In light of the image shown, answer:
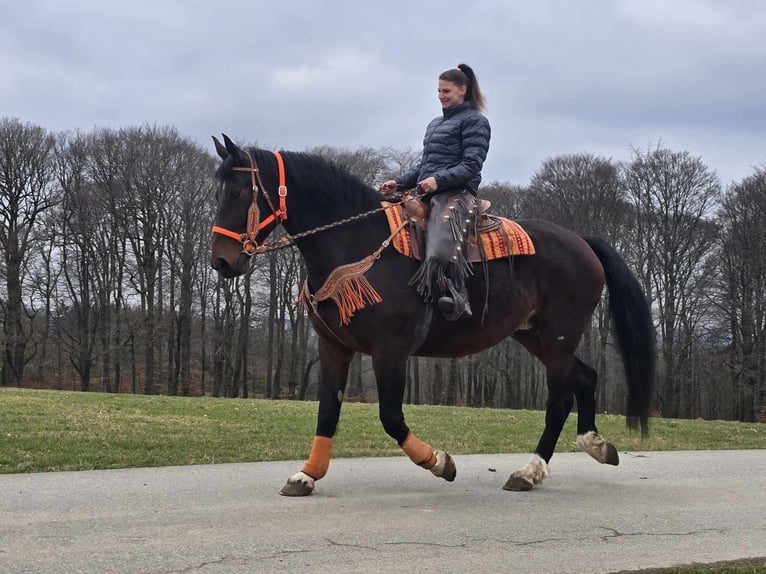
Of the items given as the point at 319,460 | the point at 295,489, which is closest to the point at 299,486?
the point at 295,489

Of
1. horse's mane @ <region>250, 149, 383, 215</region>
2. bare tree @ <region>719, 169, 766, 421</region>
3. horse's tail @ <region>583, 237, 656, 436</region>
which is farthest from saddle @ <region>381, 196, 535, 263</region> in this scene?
bare tree @ <region>719, 169, 766, 421</region>

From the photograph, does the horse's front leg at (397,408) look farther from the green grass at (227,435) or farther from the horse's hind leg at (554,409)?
the green grass at (227,435)

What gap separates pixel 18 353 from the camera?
41.1 meters

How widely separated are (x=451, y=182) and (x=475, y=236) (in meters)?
0.52

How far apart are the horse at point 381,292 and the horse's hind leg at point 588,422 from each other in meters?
0.01

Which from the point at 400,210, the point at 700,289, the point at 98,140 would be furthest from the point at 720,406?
the point at 400,210

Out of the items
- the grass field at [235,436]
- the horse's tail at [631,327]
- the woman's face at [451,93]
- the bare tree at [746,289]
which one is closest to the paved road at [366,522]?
the grass field at [235,436]

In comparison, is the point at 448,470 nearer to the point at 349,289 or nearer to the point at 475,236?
the point at 349,289

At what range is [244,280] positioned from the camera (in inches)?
1617

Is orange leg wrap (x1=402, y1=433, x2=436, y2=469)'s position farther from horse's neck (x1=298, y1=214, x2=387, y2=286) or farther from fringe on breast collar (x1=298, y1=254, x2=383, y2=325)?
horse's neck (x1=298, y1=214, x2=387, y2=286)

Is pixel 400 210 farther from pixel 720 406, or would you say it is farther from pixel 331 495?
pixel 720 406

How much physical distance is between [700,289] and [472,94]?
34.9 metres

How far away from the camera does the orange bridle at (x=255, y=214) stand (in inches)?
213

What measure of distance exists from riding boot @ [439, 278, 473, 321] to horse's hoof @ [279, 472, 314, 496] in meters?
1.65
